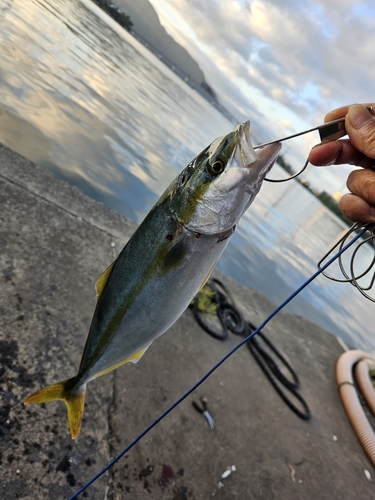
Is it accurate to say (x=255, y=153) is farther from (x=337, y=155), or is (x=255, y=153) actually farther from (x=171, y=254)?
(x=337, y=155)

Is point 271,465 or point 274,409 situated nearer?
point 271,465

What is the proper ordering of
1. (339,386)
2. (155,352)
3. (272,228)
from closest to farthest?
(155,352) < (339,386) < (272,228)

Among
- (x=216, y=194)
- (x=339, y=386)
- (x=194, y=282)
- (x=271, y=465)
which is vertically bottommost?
(x=271, y=465)

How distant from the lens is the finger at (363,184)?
1785 millimetres

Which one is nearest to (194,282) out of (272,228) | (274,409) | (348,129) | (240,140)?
(240,140)

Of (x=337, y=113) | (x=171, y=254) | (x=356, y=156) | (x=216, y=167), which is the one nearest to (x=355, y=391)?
(x=356, y=156)

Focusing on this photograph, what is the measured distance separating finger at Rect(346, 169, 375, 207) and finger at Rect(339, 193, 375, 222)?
32mm

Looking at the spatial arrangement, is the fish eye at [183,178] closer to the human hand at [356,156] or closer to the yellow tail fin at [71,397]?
the human hand at [356,156]

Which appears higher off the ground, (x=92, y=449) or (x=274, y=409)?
(x=274, y=409)

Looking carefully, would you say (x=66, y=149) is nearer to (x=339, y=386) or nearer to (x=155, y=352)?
(x=155, y=352)

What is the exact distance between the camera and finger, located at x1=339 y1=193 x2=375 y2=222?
1.90 m

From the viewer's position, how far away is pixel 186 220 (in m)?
1.53

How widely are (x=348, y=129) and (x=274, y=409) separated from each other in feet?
10.4

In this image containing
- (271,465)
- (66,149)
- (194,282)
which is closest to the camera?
(194,282)
